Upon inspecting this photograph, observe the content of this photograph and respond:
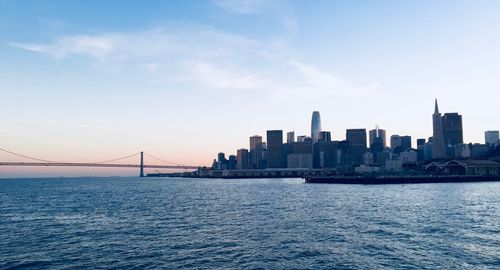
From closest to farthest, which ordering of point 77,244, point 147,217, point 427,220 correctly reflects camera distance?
point 77,244, point 427,220, point 147,217

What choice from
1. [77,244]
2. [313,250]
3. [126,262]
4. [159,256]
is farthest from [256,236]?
[77,244]

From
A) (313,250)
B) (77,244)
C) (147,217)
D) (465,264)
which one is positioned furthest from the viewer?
(147,217)

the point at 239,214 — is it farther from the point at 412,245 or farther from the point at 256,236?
the point at 412,245

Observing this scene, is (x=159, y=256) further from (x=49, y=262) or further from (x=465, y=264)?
(x=465, y=264)

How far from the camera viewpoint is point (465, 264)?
97.5ft

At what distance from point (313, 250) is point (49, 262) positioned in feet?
72.7

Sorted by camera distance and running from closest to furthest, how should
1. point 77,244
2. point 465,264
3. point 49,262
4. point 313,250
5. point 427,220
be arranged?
point 465,264 < point 49,262 < point 313,250 < point 77,244 < point 427,220

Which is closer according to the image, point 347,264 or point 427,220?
point 347,264

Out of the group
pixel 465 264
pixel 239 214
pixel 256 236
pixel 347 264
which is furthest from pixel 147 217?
pixel 465 264

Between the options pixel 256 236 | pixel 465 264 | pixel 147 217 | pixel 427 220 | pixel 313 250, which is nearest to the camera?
pixel 465 264

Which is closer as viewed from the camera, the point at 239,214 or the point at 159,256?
the point at 159,256

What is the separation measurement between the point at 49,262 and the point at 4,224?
2808 cm

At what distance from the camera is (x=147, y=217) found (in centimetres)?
5978

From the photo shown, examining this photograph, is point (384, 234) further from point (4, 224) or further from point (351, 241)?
point (4, 224)
